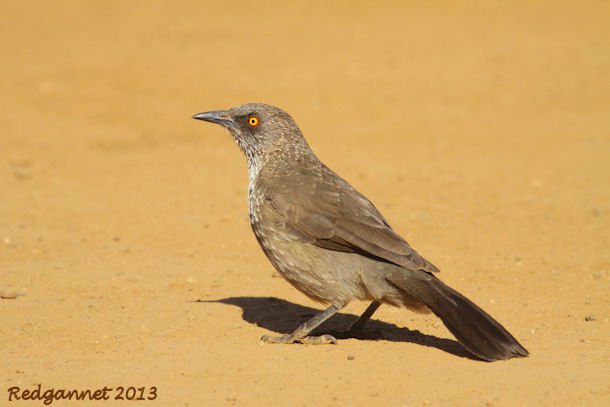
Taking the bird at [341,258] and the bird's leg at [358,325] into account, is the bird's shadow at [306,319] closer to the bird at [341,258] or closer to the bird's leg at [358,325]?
the bird's leg at [358,325]

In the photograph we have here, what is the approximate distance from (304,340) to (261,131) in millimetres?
1820

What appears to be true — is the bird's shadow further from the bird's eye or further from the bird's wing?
the bird's eye

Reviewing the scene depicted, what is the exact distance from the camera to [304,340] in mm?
6820

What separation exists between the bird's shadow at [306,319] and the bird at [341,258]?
7.4 inches

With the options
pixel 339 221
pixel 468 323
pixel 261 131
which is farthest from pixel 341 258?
pixel 261 131

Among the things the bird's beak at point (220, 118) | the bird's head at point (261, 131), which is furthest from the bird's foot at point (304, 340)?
the bird's beak at point (220, 118)

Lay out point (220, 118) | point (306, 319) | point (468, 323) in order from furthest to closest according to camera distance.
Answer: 1. point (220, 118)
2. point (306, 319)
3. point (468, 323)

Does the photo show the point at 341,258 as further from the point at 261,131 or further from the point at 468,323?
→ the point at 261,131

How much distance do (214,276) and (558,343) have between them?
322 cm

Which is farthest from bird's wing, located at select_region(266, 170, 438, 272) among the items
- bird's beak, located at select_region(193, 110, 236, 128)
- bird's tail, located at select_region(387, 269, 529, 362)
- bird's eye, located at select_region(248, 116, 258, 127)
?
bird's beak, located at select_region(193, 110, 236, 128)

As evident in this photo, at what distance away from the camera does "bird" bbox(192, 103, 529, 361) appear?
6.26 metres

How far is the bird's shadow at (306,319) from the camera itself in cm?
681

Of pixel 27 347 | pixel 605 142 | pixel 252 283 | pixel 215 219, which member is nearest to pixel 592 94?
pixel 605 142

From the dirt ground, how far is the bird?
0.66 feet
